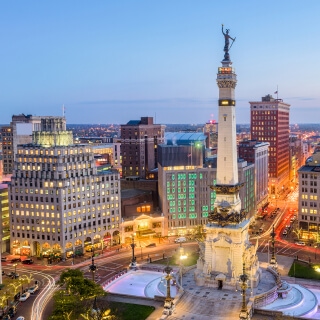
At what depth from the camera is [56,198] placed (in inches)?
5413

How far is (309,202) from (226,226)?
57.0 meters

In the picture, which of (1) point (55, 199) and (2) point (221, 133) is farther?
(1) point (55, 199)

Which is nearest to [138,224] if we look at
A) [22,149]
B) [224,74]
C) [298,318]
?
[22,149]

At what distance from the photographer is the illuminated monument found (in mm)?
106062

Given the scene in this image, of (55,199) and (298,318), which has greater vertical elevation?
(55,199)

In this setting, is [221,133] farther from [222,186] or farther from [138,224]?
[138,224]

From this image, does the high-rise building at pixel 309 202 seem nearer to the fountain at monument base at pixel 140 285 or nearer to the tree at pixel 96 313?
the fountain at monument base at pixel 140 285

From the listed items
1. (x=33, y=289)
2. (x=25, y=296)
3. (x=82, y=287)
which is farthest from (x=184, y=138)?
(x=82, y=287)

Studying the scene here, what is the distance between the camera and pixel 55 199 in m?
138

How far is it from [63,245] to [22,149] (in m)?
31.6

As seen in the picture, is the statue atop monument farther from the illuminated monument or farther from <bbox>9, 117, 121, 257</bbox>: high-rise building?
<bbox>9, 117, 121, 257</bbox>: high-rise building

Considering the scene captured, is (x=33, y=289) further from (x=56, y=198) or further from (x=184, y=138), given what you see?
(x=184, y=138)

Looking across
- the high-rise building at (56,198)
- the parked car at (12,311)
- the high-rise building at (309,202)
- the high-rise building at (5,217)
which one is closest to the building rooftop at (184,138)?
the high-rise building at (56,198)

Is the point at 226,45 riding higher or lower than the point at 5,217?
higher
